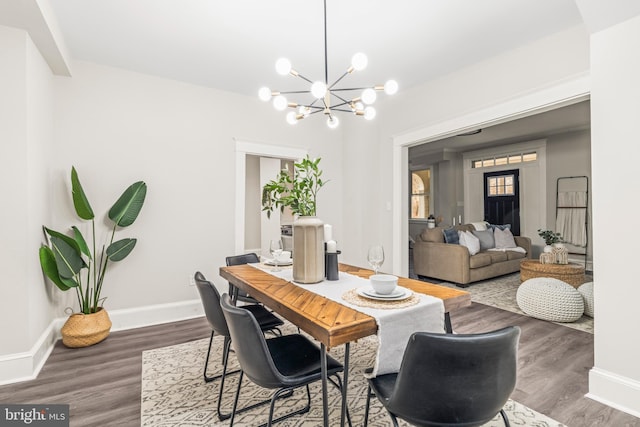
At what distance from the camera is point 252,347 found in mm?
1343

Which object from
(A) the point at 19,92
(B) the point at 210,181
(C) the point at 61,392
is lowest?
(C) the point at 61,392

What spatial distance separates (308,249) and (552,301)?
2.96 m

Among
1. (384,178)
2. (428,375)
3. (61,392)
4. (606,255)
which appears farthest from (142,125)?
(606,255)

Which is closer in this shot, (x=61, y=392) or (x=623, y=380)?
(x=623, y=380)

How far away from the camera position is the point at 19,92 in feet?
7.57

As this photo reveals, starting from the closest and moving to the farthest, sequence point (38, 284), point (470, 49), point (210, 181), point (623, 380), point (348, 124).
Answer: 1. point (623, 380)
2. point (38, 284)
3. point (470, 49)
4. point (210, 181)
5. point (348, 124)

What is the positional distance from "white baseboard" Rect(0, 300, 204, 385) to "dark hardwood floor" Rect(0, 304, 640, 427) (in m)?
0.08

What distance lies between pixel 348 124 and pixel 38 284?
3.97 meters

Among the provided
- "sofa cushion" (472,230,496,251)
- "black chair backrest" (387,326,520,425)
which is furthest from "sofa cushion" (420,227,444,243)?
"black chair backrest" (387,326,520,425)

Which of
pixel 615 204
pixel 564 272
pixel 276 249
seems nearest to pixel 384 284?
pixel 276 249

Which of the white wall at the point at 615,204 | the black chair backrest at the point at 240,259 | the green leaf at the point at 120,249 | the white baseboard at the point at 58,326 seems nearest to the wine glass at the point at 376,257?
the white wall at the point at 615,204

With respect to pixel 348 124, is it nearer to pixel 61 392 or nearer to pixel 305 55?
pixel 305 55

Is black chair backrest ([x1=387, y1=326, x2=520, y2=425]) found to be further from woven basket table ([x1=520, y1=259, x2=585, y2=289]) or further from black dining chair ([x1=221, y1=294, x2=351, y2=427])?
woven basket table ([x1=520, y1=259, x2=585, y2=289])

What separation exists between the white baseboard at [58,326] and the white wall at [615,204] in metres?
3.63
